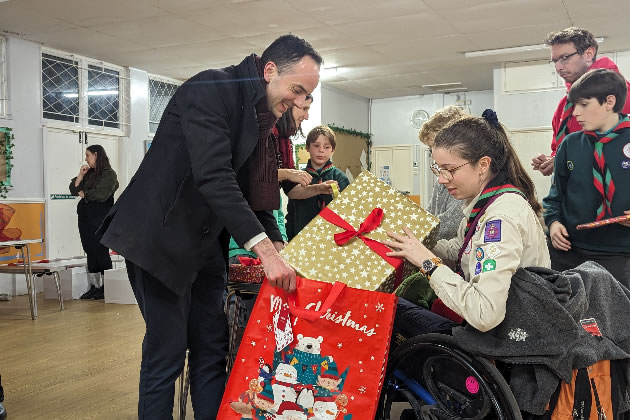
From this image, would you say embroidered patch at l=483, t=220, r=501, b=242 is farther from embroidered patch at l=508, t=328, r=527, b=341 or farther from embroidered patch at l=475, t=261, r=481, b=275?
embroidered patch at l=508, t=328, r=527, b=341

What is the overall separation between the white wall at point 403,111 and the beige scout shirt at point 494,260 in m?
9.58

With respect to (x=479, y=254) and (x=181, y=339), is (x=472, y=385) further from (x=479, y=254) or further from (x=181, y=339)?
(x=181, y=339)

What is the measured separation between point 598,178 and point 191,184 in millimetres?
1446

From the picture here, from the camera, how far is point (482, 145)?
5.32 ft

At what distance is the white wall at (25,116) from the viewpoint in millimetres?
6691

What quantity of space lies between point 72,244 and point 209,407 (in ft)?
20.7

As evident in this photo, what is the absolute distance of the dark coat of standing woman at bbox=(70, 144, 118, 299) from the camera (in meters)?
5.89

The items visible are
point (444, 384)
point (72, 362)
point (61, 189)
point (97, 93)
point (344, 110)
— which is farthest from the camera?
point (344, 110)

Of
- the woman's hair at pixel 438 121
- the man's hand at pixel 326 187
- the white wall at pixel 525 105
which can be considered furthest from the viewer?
the white wall at pixel 525 105

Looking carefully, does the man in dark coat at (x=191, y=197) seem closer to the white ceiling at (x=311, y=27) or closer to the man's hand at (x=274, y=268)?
the man's hand at (x=274, y=268)

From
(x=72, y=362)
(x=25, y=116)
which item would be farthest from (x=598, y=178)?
(x=25, y=116)

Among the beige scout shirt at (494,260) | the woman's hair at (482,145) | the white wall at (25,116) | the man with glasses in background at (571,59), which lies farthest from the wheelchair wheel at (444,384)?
the white wall at (25,116)

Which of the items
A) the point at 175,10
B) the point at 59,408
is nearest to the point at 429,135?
the point at 59,408

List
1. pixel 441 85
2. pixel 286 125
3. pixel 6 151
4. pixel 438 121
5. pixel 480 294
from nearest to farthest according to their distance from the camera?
pixel 480 294, pixel 286 125, pixel 438 121, pixel 6 151, pixel 441 85
